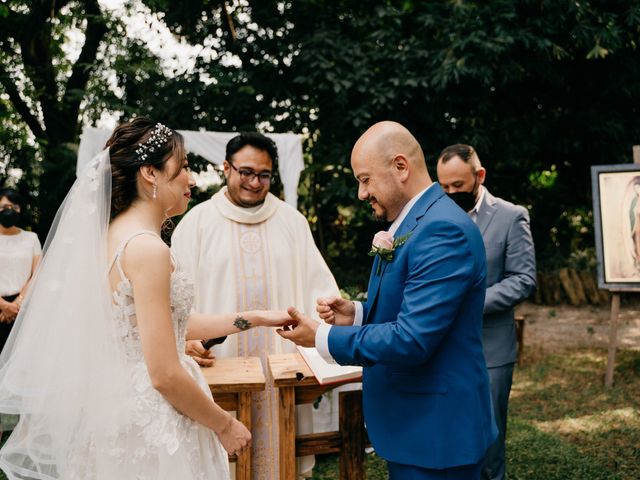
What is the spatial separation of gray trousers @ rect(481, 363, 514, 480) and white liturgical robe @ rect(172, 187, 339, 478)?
1.17m

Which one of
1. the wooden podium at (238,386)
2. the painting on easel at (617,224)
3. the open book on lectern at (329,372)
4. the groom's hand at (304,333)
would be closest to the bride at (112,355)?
the groom's hand at (304,333)

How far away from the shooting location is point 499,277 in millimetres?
3900

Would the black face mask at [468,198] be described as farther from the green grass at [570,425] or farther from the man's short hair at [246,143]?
the green grass at [570,425]

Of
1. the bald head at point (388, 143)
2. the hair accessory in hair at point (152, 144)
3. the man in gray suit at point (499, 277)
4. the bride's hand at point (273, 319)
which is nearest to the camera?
the hair accessory in hair at point (152, 144)

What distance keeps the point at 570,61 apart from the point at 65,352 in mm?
11796

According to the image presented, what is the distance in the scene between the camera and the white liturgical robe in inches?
156

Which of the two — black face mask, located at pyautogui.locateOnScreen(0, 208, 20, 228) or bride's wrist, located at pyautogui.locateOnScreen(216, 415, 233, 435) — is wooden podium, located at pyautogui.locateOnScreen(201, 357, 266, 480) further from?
black face mask, located at pyautogui.locateOnScreen(0, 208, 20, 228)

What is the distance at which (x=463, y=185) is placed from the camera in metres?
3.99

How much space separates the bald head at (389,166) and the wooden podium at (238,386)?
1.09 meters

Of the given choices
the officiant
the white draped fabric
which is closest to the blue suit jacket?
the officiant

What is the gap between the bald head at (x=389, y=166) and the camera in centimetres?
232

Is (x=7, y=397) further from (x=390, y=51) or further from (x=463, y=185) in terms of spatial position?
(x=390, y=51)

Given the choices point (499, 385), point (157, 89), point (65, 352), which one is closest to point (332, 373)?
point (65, 352)

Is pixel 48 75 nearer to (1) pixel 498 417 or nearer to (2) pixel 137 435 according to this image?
(1) pixel 498 417
